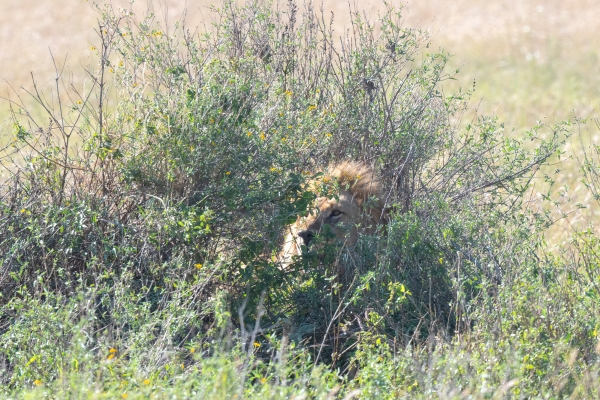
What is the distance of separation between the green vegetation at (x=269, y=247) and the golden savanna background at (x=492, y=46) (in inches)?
144

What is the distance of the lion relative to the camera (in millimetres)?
5635

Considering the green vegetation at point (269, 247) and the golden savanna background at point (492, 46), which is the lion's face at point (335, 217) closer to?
the green vegetation at point (269, 247)

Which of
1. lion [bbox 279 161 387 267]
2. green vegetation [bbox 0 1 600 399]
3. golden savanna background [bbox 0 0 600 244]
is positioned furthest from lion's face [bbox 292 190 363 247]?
golden savanna background [bbox 0 0 600 244]

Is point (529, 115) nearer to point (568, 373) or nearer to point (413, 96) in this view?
point (413, 96)

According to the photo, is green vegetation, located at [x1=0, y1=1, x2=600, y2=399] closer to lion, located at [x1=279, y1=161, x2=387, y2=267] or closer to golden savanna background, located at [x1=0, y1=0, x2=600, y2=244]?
lion, located at [x1=279, y1=161, x2=387, y2=267]

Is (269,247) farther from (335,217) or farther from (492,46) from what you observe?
(492,46)

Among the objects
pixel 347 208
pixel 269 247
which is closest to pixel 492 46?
pixel 347 208

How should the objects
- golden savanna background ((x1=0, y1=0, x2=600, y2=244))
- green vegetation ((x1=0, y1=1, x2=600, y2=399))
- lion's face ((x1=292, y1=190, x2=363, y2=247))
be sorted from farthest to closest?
golden savanna background ((x1=0, y1=0, x2=600, y2=244))
lion's face ((x1=292, y1=190, x2=363, y2=247))
green vegetation ((x1=0, y1=1, x2=600, y2=399))

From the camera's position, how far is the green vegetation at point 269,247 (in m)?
4.16

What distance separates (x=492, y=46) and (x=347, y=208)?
1593 cm

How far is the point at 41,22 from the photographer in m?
25.8

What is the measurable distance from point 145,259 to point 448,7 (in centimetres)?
2211

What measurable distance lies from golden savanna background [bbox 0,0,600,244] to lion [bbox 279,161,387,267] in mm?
3598

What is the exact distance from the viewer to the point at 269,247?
16.7ft
